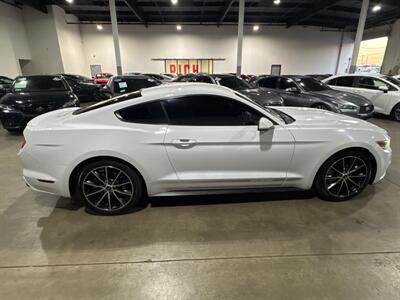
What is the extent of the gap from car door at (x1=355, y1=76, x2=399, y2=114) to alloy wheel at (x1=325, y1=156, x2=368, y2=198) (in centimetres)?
656

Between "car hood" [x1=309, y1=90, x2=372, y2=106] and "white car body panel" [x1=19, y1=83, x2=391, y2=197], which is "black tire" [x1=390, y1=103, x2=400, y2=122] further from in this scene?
"white car body panel" [x1=19, y1=83, x2=391, y2=197]

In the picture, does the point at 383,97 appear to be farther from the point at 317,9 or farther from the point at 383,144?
the point at 317,9

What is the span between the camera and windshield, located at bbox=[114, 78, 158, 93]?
6.82 meters

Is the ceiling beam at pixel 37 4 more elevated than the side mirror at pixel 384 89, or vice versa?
the ceiling beam at pixel 37 4

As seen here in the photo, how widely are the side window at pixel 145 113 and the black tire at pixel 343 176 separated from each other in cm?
192

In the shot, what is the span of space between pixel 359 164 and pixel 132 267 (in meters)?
2.72

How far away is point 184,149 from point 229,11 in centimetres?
1905

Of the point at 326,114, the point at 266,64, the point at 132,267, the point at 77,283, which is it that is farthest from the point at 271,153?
the point at 266,64

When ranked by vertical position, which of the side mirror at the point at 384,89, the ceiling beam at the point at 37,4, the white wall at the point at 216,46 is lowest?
the side mirror at the point at 384,89

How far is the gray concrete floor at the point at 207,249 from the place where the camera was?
187 centimetres

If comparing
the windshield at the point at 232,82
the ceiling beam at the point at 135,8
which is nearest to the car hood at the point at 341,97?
the windshield at the point at 232,82

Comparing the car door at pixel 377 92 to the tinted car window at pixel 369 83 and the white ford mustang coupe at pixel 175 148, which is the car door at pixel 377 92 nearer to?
the tinted car window at pixel 369 83

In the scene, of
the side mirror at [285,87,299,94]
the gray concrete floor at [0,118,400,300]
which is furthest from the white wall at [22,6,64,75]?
the gray concrete floor at [0,118,400,300]

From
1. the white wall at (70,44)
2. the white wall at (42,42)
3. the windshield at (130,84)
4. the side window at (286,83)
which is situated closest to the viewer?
the windshield at (130,84)
